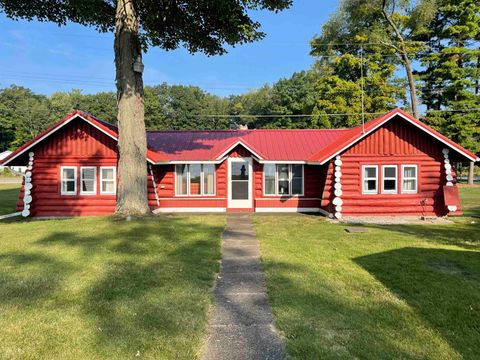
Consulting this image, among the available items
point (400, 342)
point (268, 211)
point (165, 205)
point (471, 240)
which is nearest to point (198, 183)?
point (165, 205)

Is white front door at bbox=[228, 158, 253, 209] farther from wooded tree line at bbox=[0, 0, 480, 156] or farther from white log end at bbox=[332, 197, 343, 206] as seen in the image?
wooded tree line at bbox=[0, 0, 480, 156]

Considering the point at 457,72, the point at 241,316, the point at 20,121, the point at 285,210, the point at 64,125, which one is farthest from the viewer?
the point at 20,121

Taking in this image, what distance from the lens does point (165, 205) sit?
740 inches

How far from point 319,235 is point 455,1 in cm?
3415

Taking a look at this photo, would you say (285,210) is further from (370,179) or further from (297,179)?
(370,179)

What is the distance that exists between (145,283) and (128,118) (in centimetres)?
938

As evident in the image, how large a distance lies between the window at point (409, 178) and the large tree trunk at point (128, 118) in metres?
11.2

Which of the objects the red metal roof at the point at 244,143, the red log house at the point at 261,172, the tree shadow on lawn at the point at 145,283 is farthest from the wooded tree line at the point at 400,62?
the tree shadow on lawn at the point at 145,283

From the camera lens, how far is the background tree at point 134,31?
14406 mm

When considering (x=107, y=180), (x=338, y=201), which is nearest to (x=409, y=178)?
(x=338, y=201)

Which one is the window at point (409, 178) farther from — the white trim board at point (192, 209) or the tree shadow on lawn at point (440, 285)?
the white trim board at point (192, 209)

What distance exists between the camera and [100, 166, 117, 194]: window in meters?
17.8

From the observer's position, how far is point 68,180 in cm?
1789

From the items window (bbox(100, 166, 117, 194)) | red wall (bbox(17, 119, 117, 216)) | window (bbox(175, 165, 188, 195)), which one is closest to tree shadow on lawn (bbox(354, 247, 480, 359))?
window (bbox(175, 165, 188, 195))
